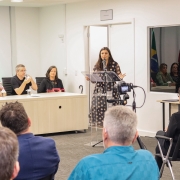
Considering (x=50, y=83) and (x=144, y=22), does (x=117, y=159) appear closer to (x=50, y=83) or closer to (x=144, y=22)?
(x=144, y=22)

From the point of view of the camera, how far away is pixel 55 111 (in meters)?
7.96

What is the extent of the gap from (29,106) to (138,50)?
7.30 feet

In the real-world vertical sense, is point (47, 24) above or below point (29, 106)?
above

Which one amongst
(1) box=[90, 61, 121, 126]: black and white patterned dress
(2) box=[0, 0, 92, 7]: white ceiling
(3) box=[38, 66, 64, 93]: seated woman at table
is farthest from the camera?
(2) box=[0, 0, 92, 7]: white ceiling

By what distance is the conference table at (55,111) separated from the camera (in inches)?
303

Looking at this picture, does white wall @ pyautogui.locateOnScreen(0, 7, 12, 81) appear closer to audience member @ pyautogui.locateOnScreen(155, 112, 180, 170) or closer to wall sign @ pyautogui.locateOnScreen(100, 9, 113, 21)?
wall sign @ pyautogui.locateOnScreen(100, 9, 113, 21)

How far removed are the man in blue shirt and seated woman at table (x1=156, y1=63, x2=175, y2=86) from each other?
5.36m

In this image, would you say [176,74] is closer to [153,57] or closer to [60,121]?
[153,57]

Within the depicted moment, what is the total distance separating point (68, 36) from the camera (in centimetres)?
956

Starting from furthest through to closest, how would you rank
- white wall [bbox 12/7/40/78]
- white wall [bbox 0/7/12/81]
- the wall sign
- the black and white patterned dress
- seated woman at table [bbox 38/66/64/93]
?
1. white wall [bbox 12/7/40/78]
2. white wall [bbox 0/7/12/81]
3. seated woman at table [bbox 38/66/64/93]
4. the wall sign
5. the black and white patterned dress

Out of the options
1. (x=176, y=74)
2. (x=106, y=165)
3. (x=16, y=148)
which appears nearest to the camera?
(x=16, y=148)

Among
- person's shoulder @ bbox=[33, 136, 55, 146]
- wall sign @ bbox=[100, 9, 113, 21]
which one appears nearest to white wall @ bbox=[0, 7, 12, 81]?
wall sign @ bbox=[100, 9, 113, 21]

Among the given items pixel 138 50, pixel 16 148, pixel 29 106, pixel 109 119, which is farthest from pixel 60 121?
pixel 16 148

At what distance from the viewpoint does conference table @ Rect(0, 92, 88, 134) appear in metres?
7.69
